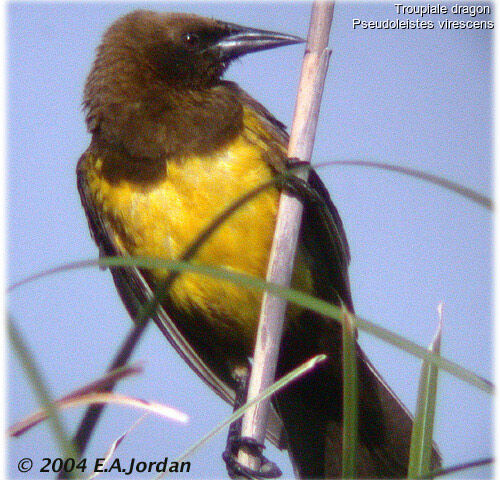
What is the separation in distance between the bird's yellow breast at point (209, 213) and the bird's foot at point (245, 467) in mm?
661

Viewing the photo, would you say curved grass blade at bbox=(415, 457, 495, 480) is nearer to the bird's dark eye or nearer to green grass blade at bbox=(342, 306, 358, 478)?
green grass blade at bbox=(342, 306, 358, 478)

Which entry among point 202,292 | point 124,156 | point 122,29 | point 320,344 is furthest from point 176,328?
point 122,29

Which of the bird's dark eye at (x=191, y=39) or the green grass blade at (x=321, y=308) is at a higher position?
the bird's dark eye at (x=191, y=39)

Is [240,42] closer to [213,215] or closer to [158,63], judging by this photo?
[158,63]

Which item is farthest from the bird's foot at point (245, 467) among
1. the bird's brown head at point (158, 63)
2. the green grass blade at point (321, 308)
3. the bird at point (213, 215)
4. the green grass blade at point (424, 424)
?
the bird's brown head at point (158, 63)

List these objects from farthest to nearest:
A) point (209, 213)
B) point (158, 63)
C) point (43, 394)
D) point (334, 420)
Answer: point (334, 420), point (158, 63), point (209, 213), point (43, 394)

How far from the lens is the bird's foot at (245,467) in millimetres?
2034

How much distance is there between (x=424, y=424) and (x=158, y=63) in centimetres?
237

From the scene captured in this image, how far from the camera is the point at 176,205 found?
2.90 m

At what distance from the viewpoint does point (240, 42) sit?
3277 mm

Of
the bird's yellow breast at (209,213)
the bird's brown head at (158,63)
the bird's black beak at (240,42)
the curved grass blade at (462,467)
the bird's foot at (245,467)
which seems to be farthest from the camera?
the bird's black beak at (240,42)

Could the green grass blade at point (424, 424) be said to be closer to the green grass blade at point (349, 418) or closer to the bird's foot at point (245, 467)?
the green grass blade at point (349, 418)

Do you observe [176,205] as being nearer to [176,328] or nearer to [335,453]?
[176,328]

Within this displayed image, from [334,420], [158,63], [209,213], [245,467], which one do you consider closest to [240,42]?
[158,63]
